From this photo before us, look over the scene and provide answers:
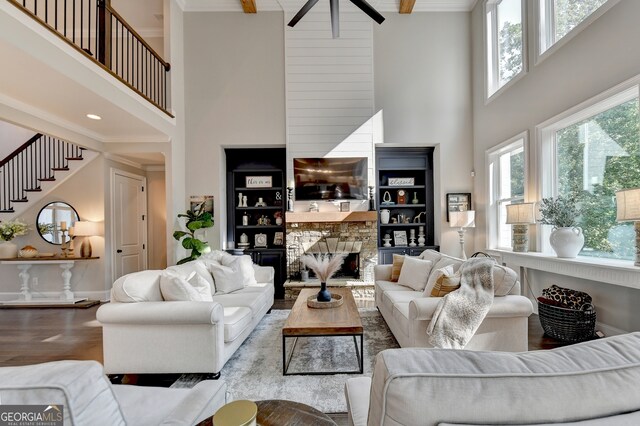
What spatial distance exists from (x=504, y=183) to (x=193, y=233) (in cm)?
534

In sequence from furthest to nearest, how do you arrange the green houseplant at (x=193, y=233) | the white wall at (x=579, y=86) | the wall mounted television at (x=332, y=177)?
the wall mounted television at (x=332, y=177), the green houseplant at (x=193, y=233), the white wall at (x=579, y=86)

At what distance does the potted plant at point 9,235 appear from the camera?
16.8 ft

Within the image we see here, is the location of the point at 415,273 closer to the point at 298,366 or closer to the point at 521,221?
the point at 521,221

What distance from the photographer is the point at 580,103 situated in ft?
11.2

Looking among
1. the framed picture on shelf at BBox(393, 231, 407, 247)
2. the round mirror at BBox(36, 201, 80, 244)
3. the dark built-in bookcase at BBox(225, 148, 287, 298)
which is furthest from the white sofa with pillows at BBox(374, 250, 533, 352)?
the round mirror at BBox(36, 201, 80, 244)

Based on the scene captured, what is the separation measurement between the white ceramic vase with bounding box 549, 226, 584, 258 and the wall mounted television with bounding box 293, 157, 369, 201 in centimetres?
295

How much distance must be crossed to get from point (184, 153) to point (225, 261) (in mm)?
2634

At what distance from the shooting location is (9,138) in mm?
6531

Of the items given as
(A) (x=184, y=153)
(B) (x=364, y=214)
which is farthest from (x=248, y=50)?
(B) (x=364, y=214)

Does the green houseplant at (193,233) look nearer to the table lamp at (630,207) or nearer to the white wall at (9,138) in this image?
the white wall at (9,138)

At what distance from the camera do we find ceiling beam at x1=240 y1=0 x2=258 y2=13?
5.41 metres

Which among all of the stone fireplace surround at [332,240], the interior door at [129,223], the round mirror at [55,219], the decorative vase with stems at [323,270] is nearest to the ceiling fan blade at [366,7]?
the decorative vase with stems at [323,270]

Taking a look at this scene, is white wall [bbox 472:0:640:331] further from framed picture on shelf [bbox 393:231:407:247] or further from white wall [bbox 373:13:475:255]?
framed picture on shelf [bbox 393:231:407:247]

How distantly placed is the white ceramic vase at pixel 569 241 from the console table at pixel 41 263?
22.2 ft
